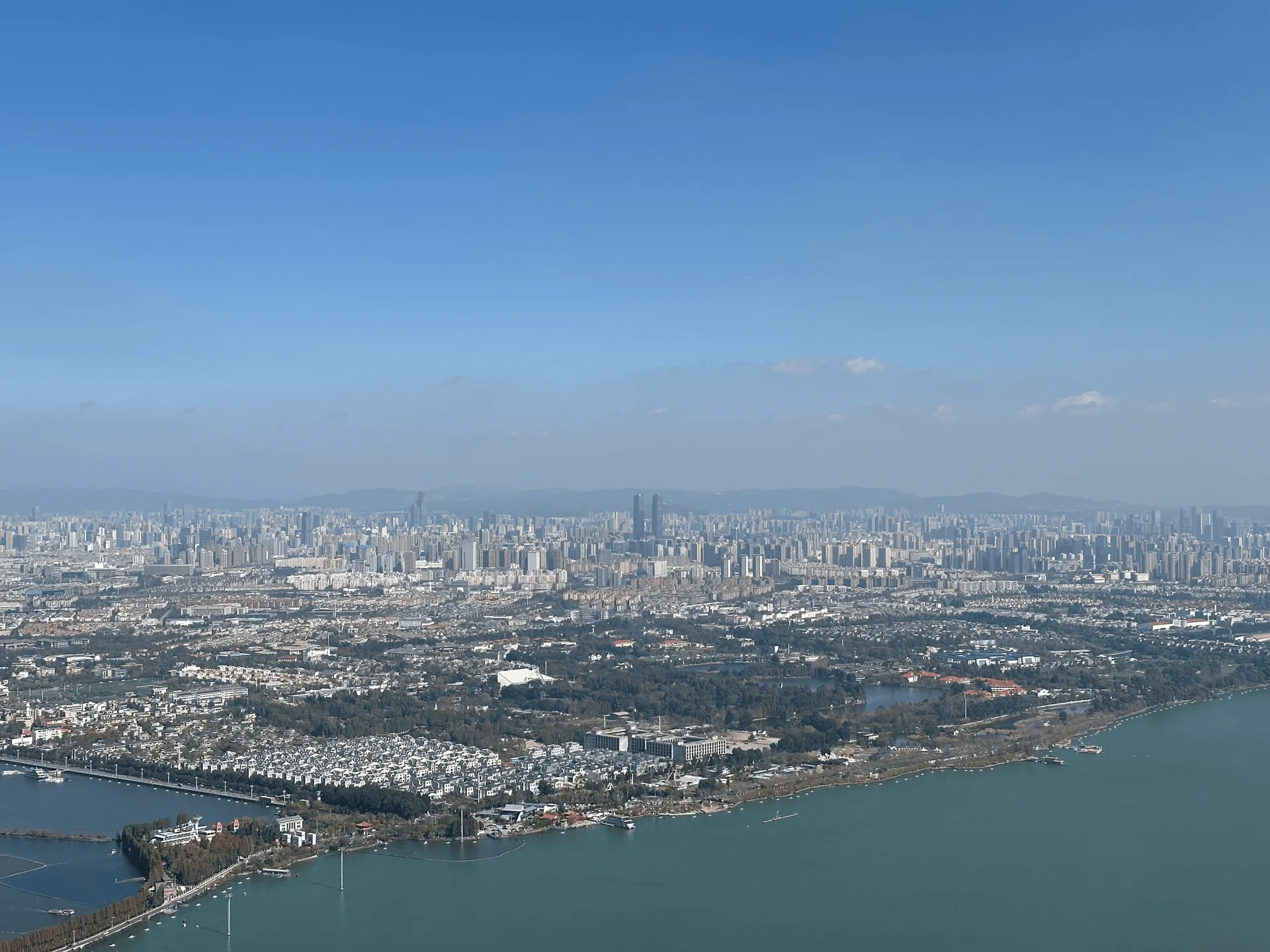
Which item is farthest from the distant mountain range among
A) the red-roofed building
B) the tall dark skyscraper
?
the red-roofed building

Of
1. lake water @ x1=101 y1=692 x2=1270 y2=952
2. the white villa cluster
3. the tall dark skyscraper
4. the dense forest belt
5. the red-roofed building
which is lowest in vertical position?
lake water @ x1=101 y1=692 x2=1270 y2=952

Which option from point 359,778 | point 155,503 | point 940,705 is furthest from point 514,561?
point 155,503

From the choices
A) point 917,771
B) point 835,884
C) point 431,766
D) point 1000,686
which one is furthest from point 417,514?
point 835,884

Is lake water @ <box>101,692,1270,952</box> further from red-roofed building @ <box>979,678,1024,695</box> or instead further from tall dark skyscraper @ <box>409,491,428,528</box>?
tall dark skyscraper @ <box>409,491,428,528</box>

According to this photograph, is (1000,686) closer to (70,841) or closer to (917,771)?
(917,771)

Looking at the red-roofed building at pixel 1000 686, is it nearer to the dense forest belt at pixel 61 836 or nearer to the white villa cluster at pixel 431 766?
the white villa cluster at pixel 431 766

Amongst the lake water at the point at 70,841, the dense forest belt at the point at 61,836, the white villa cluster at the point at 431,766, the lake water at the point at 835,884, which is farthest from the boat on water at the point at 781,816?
the dense forest belt at the point at 61,836
